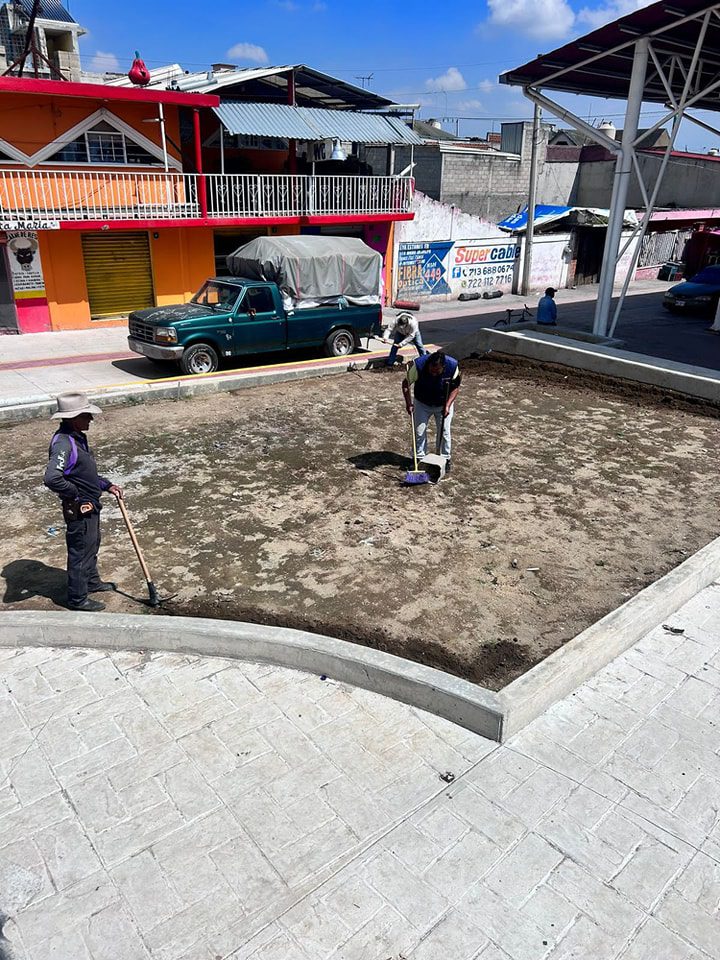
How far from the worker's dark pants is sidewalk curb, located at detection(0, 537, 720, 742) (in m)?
0.19

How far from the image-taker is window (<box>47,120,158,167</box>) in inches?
714

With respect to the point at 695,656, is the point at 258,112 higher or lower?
higher

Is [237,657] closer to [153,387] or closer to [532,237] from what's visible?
[153,387]

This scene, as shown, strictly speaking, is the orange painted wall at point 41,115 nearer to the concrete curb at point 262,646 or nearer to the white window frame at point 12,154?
the white window frame at point 12,154

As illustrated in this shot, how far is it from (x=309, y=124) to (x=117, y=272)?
739 centimetres

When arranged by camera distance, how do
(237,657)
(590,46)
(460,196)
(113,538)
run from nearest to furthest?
1. (237,657)
2. (113,538)
3. (590,46)
4. (460,196)

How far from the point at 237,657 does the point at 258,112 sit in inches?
763

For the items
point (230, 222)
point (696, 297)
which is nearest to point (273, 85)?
point (230, 222)

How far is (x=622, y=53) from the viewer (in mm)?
15141

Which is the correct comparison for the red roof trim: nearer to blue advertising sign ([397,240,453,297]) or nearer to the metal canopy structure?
blue advertising sign ([397,240,453,297])

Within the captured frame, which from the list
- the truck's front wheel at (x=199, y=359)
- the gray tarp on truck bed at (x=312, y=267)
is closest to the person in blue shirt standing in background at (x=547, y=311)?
the gray tarp on truck bed at (x=312, y=267)

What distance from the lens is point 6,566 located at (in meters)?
6.30

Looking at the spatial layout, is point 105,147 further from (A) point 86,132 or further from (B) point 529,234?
(B) point 529,234

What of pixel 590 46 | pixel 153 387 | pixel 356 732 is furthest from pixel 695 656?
pixel 590 46
